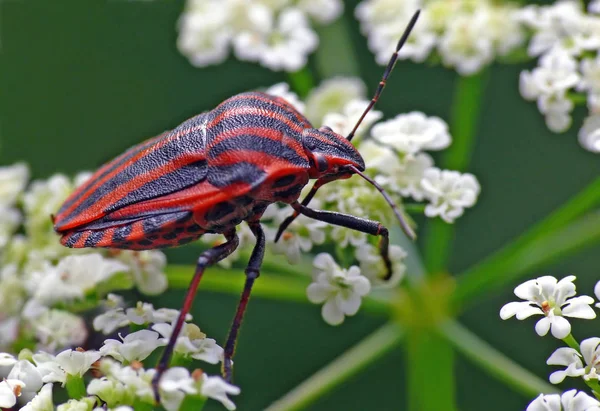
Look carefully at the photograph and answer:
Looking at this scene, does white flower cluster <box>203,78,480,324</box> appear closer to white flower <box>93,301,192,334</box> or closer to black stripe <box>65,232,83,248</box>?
white flower <box>93,301,192,334</box>

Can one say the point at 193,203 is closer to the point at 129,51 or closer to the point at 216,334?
the point at 216,334

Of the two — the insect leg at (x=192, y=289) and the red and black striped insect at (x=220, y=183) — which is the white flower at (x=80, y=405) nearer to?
the insect leg at (x=192, y=289)

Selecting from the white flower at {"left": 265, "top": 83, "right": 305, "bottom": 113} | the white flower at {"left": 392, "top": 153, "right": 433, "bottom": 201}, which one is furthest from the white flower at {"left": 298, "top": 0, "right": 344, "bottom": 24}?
the white flower at {"left": 392, "top": 153, "right": 433, "bottom": 201}

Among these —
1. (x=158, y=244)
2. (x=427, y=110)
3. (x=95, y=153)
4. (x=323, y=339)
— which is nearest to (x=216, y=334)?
(x=323, y=339)

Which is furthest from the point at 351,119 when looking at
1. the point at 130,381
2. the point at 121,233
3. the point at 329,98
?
the point at 130,381

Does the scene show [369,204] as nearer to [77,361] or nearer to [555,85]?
[555,85]

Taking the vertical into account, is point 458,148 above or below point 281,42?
below

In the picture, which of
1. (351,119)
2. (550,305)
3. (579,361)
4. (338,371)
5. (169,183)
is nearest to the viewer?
(579,361)
